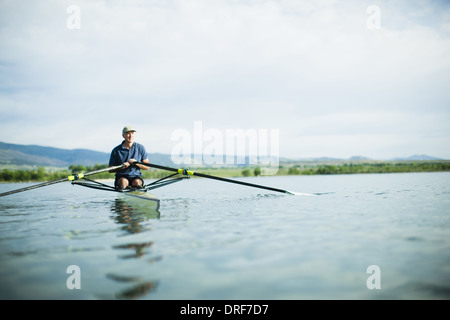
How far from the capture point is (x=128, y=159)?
41.1ft

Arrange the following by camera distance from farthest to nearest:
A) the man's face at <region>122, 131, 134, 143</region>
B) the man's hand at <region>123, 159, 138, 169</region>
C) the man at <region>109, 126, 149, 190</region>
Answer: the man's face at <region>122, 131, 134, 143</region> < the man at <region>109, 126, 149, 190</region> < the man's hand at <region>123, 159, 138, 169</region>

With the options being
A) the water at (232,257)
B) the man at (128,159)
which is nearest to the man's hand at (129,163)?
the man at (128,159)

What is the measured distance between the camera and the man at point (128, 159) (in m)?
12.1

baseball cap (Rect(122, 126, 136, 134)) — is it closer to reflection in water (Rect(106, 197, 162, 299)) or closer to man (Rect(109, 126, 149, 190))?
man (Rect(109, 126, 149, 190))

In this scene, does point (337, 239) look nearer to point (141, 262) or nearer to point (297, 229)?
point (297, 229)

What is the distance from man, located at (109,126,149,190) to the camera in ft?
39.8

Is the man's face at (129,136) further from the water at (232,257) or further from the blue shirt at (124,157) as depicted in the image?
the water at (232,257)

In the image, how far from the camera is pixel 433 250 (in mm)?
4715

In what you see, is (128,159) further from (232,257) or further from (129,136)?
(232,257)

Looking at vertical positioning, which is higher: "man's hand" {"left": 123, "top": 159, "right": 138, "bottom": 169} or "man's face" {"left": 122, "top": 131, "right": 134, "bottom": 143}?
"man's face" {"left": 122, "top": 131, "right": 134, "bottom": 143}

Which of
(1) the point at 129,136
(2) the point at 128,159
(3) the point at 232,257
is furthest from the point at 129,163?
(3) the point at 232,257

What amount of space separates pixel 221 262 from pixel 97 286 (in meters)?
1.56

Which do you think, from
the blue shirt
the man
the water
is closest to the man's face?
the man
